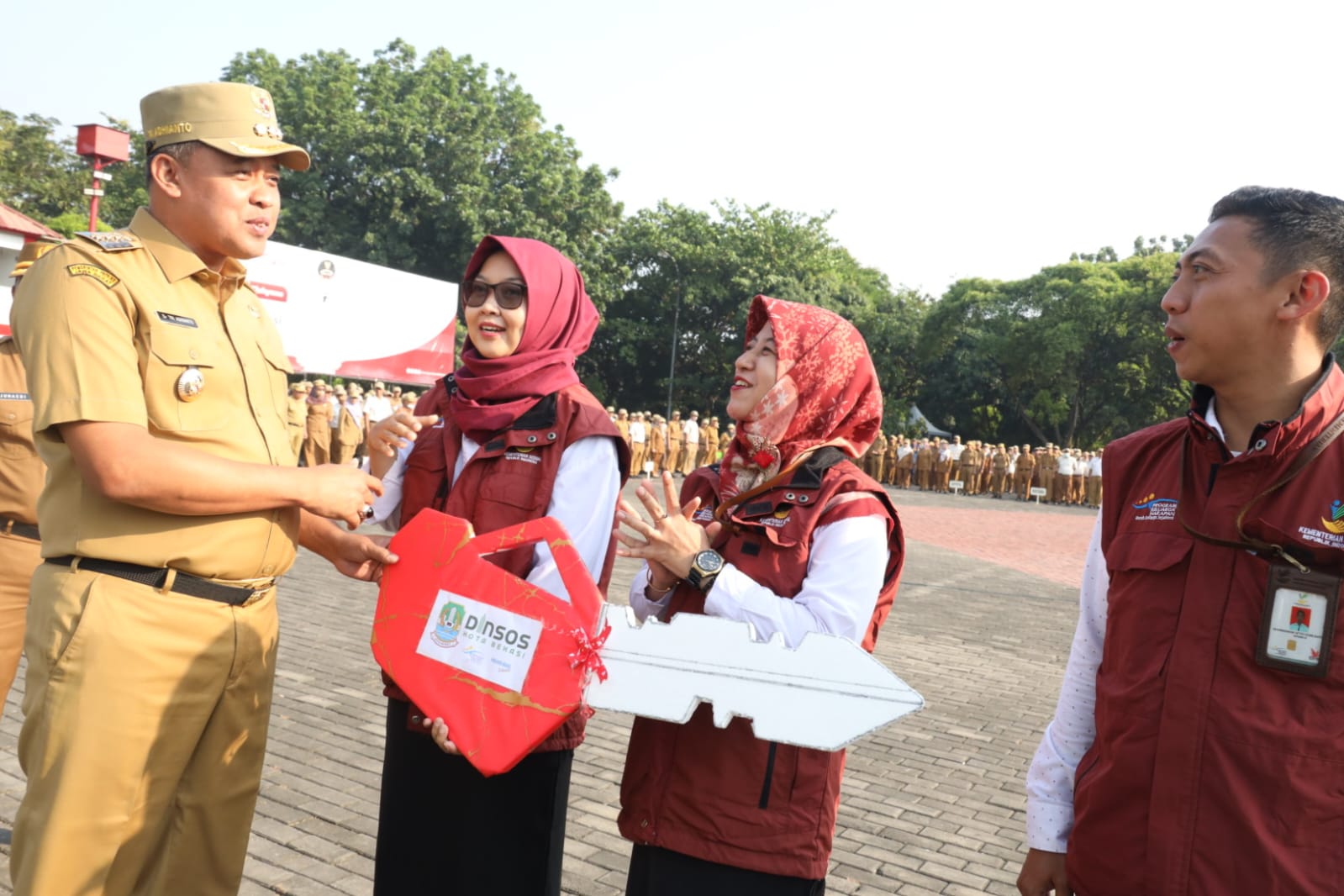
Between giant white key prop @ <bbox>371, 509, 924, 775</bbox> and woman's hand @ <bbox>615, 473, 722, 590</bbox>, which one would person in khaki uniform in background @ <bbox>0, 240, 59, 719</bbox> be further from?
woman's hand @ <bbox>615, 473, 722, 590</bbox>

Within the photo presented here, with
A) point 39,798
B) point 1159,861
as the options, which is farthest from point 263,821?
point 1159,861

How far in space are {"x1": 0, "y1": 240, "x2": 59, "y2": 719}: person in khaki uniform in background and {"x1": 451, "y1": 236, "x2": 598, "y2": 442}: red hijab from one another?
225 centimetres

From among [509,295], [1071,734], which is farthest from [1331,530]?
[509,295]

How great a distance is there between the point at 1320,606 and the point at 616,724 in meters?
4.55

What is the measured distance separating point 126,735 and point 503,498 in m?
0.98

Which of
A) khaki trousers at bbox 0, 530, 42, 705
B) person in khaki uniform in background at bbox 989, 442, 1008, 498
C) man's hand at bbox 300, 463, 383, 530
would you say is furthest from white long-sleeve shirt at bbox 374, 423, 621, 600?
person in khaki uniform in background at bbox 989, 442, 1008, 498

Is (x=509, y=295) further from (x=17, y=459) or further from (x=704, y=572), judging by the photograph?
(x=17, y=459)

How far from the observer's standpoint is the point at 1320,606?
177 centimetres

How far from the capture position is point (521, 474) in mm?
2570

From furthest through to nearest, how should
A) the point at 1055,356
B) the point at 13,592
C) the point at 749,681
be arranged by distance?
the point at 1055,356 < the point at 13,592 < the point at 749,681

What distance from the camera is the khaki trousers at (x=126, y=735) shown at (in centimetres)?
219

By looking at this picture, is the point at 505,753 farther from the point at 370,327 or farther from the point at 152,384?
the point at 370,327

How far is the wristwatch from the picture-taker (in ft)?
7.57

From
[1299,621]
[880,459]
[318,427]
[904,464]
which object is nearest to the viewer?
[1299,621]
